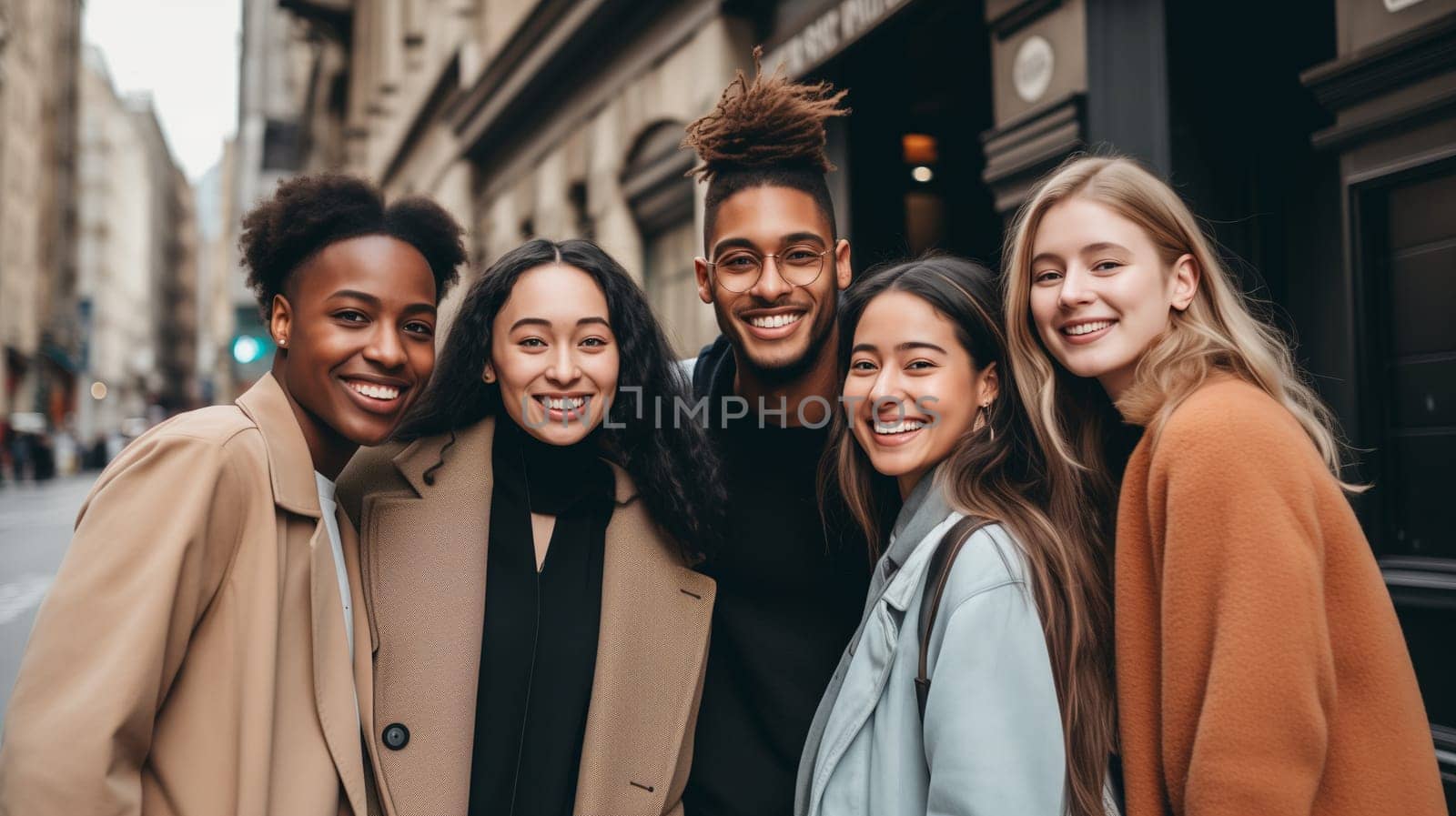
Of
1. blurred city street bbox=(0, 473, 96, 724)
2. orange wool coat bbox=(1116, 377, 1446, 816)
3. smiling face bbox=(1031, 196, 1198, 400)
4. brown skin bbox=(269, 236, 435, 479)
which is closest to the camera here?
orange wool coat bbox=(1116, 377, 1446, 816)

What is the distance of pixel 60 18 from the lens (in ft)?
188

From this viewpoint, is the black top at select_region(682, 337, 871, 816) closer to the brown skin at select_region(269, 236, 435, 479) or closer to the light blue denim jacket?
the light blue denim jacket

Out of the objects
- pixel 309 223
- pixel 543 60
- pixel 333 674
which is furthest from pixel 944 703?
pixel 543 60

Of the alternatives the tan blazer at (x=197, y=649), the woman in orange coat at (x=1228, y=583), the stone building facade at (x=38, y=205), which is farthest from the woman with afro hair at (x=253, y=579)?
the stone building facade at (x=38, y=205)

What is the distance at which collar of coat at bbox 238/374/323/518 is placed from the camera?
2137 millimetres

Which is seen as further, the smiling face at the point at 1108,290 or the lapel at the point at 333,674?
the smiling face at the point at 1108,290

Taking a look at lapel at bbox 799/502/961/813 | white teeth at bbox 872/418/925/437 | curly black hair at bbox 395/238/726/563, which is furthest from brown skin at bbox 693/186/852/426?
lapel at bbox 799/502/961/813

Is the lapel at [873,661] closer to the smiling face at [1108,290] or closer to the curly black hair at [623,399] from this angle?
the smiling face at [1108,290]

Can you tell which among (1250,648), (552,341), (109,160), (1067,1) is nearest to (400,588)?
(552,341)

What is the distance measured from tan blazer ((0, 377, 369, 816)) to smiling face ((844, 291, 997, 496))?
131cm

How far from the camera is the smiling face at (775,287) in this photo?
122 inches

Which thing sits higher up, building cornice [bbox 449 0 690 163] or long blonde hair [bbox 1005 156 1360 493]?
building cornice [bbox 449 0 690 163]

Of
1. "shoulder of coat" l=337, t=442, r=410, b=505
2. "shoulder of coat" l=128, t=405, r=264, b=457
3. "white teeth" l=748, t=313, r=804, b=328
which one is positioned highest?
"white teeth" l=748, t=313, r=804, b=328

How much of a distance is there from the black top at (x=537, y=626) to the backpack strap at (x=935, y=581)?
A: 900mm
